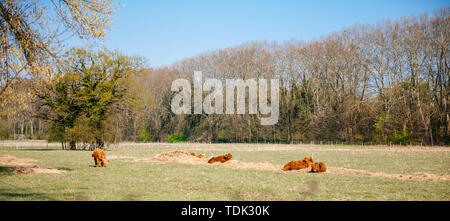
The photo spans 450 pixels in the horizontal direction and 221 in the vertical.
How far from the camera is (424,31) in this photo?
155 feet

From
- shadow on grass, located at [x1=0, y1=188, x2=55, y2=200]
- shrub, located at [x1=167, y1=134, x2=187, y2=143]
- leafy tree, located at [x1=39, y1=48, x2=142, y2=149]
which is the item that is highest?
leafy tree, located at [x1=39, y1=48, x2=142, y2=149]

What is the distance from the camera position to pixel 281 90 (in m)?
61.8

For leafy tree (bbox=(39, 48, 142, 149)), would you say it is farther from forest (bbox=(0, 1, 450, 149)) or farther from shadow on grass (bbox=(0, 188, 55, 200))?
shadow on grass (bbox=(0, 188, 55, 200))

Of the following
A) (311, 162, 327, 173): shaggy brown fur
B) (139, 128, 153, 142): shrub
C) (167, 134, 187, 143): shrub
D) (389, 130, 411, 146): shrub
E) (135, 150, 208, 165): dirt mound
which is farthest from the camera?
(139, 128, 153, 142): shrub

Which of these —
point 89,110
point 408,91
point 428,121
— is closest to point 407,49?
point 408,91

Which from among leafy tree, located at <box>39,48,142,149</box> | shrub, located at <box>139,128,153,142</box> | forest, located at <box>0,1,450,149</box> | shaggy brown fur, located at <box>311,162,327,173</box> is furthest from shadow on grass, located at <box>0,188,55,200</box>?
shrub, located at <box>139,128,153,142</box>

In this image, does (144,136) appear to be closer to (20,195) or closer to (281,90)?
(281,90)

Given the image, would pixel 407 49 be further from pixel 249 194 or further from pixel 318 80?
pixel 249 194

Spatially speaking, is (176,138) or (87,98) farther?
(176,138)

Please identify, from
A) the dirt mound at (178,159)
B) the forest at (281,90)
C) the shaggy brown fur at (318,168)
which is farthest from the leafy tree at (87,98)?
the shaggy brown fur at (318,168)

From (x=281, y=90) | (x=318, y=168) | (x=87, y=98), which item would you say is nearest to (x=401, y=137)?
(x=281, y=90)

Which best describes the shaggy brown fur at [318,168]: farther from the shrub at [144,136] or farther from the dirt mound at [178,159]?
the shrub at [144,136]

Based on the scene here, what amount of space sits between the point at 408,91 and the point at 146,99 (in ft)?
116

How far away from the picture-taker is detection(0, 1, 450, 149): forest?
37938 mm
